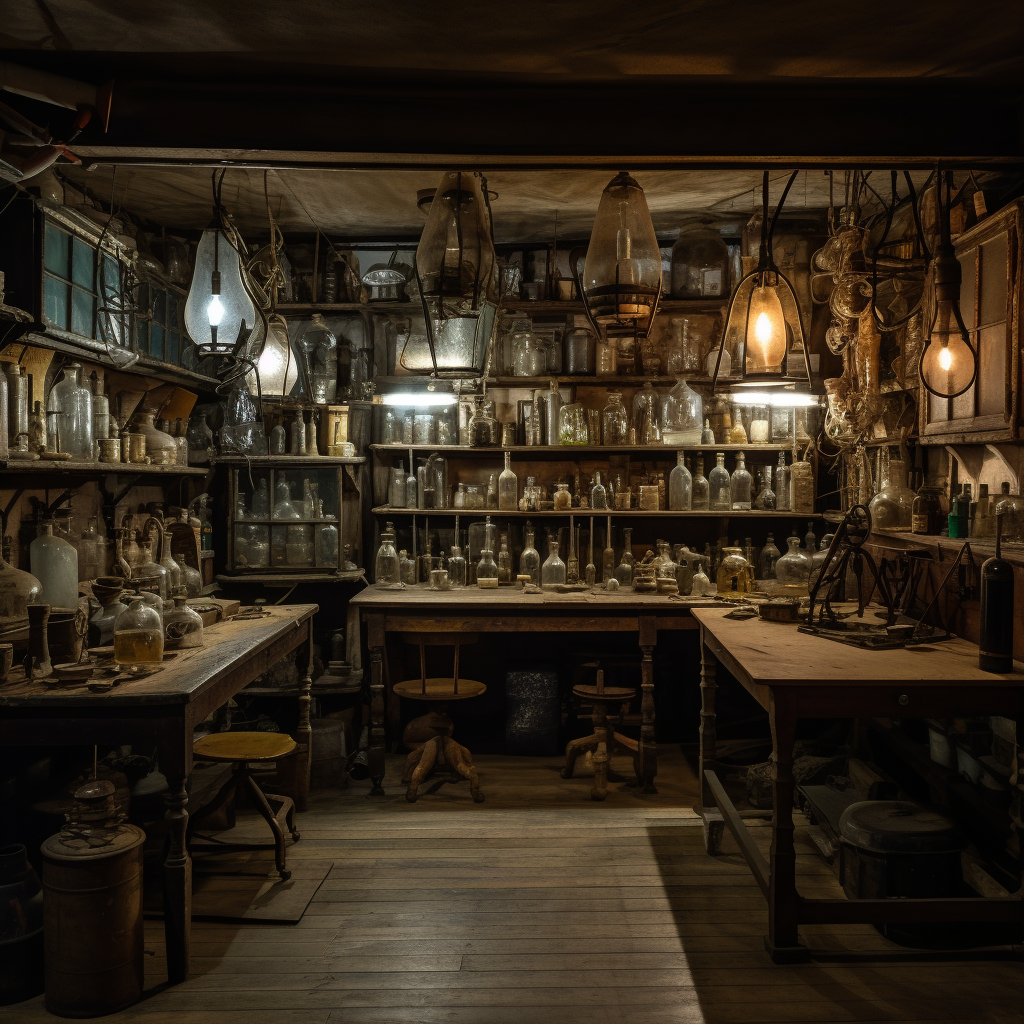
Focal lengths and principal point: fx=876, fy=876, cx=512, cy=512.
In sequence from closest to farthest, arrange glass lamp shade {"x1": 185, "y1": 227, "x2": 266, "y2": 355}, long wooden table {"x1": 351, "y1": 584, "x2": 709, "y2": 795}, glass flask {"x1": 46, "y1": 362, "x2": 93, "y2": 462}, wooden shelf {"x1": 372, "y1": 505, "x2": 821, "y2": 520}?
glass lamp shade {"x1": 185, "y1": 227, "x2": 266, "y2": 355} < glass flask {"x1": 46, "y1": 362, "x2": 93, "y2": 462} < long wooden table {"x1": 351, "y1": 584, "x2": 709, "y2": 795} < wooden shelf {"x1": 372, "y1": 505, "x2": 821, "y2": 520}

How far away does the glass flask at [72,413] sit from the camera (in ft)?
12.2

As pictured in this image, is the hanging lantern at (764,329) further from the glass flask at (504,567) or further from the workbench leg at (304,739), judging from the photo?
the glass flask at (504,567)

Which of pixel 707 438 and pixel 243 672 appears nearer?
pixel 243 672

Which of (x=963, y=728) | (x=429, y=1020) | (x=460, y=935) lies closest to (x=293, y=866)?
(x=460, y=935)

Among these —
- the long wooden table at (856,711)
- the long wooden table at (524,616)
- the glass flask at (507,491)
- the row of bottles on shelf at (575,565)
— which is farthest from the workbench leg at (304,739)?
the long wooden table at (856,711)

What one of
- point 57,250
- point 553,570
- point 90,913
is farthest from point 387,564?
point 90,913

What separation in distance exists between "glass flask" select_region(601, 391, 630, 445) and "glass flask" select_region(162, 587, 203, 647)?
9.91ft

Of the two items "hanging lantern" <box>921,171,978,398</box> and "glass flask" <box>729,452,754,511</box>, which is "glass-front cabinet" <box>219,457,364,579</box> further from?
"hanging lantern" <box>921,171,978,398</box>

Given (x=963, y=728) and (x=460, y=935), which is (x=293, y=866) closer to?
(x=460, y=935)

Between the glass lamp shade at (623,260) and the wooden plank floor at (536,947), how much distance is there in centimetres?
219

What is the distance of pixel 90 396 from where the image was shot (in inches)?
153

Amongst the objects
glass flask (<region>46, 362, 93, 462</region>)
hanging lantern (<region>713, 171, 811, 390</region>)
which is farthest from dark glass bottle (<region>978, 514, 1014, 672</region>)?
glass flask (<region>46, 362, 93, 462</region>)

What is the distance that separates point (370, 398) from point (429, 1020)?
391 cm

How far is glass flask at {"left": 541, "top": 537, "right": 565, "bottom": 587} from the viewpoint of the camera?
543 cm
